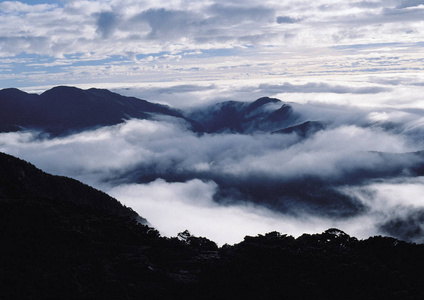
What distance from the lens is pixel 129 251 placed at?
58094 mm

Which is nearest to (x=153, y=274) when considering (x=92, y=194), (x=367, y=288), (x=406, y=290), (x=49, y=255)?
(x=49, y=255)

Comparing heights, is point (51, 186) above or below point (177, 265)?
below

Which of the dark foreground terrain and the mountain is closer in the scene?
the dark foreground terrain

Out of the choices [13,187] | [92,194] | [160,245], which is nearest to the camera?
[160,245]

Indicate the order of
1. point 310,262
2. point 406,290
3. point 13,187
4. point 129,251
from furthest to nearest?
1. point 13,187
2. point 129,251
3. point 310,262
4. point 406,290

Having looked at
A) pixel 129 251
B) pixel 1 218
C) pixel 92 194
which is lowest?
pixel 92 194

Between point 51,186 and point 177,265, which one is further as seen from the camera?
point 51,186

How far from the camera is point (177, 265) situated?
5597 centimetres

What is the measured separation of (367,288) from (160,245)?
3024 centimetres

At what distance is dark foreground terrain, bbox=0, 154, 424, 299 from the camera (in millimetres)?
44375

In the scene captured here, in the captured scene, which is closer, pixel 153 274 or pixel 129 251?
pixel 153 274

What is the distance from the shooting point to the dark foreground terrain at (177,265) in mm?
44375

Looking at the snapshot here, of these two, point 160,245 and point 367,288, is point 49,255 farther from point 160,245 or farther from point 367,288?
point 367,288

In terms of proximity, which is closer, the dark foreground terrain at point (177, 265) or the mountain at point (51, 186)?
the dark foreground terrain at point (177, 265)
